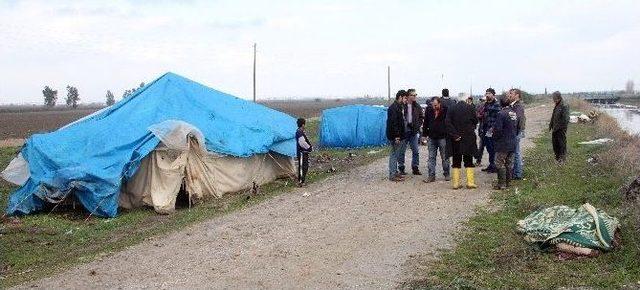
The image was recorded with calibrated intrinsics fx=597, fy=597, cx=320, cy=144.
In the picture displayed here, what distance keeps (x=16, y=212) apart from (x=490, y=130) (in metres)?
9.21

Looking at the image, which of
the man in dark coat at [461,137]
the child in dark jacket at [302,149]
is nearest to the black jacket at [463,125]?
the man in dark coat at [461,137]

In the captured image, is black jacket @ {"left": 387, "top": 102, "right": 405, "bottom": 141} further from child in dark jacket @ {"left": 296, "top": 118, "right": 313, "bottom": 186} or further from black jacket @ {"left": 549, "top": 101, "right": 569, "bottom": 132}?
black jacket @ {"left": 549, "top": 101, "right": 569, "bottom": 132}

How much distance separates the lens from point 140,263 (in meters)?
7.07

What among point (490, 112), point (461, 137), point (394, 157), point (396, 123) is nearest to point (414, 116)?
point (396, 123)

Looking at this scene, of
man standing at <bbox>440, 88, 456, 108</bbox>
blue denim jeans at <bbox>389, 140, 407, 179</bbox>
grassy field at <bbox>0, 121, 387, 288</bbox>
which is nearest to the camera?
grassy field at <bbox>0, 121, 387, 288</bbox>

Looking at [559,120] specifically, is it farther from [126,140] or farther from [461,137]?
[126,140]

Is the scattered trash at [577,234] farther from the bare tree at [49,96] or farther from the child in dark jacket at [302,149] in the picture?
the bare tree at [49,96]

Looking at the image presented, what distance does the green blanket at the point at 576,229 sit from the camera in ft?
21.7

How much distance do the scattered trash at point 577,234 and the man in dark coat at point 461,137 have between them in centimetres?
347

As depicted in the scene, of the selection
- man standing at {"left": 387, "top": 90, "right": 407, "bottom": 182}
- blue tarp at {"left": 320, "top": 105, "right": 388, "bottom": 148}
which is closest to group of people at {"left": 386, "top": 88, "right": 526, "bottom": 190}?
man standing at {"left": 387, "top": 90, "right": 407, "bottom": 182}

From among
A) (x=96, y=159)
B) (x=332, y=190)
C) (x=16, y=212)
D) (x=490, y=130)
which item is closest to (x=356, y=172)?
(x=332, y=190)

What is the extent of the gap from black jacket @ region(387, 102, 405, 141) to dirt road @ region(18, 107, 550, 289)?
149 centimetres

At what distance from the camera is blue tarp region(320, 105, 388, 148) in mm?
21578

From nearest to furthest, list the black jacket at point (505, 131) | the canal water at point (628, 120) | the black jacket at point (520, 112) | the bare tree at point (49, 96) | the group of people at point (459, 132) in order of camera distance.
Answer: the black jacket at point (505, 131), the group of people at point (459, 132), the black jacket at point (520, 112), the canal water at point (628, 120), the bare tree at point (49, 96)
